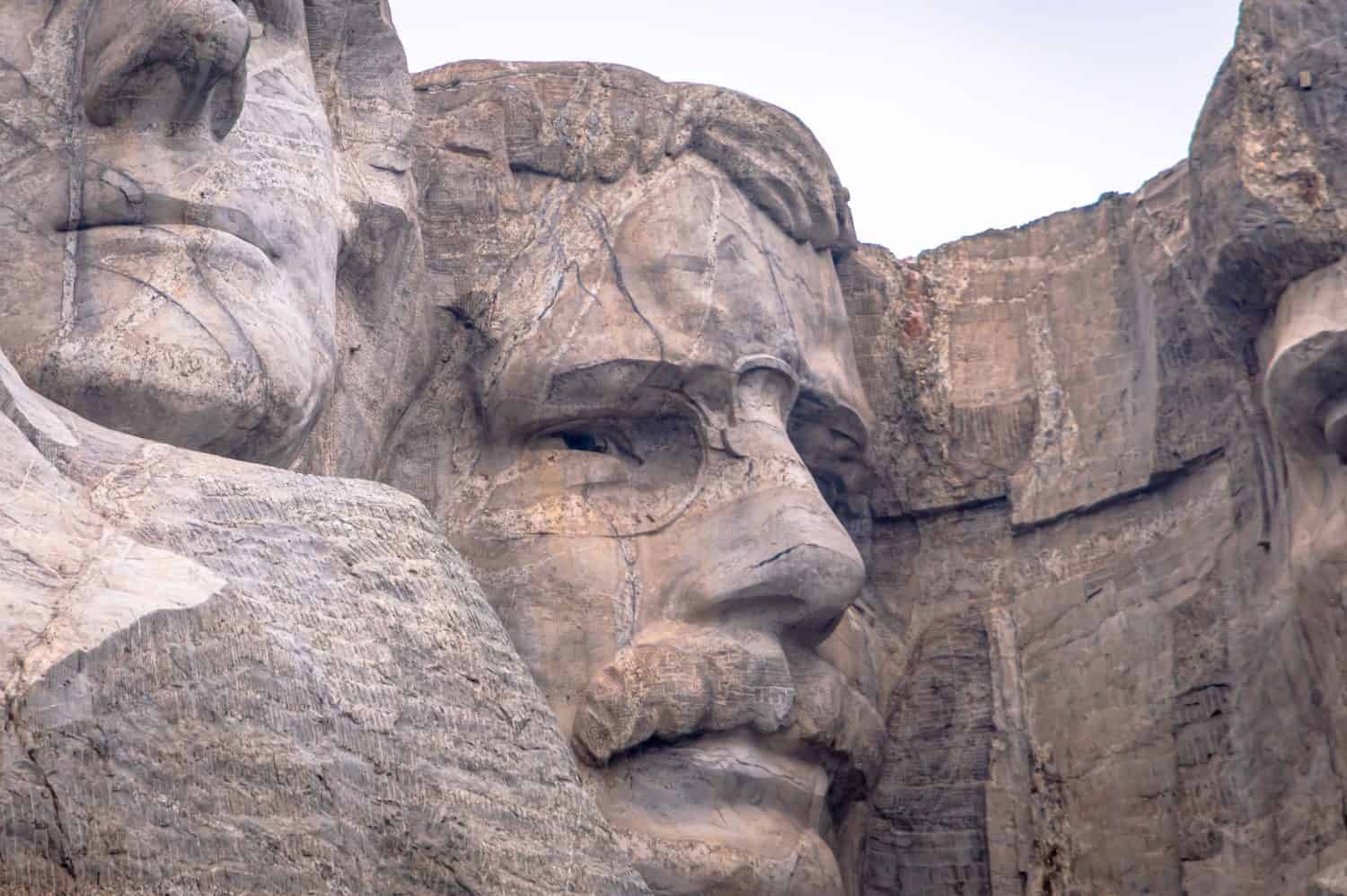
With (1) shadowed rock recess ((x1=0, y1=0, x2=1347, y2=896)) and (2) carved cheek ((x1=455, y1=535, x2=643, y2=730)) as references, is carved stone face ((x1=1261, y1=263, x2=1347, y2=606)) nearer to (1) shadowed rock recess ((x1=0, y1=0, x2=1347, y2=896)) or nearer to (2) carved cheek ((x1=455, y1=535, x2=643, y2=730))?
(1) shadowed rock recess ((x1=0, y1=0, x2=1347, y2=896))

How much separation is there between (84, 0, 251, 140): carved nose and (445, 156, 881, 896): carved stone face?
95 cm

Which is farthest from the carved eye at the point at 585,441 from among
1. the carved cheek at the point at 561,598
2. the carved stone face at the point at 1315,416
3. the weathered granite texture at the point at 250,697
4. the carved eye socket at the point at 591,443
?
the weathered granite texture at the point at 250,697

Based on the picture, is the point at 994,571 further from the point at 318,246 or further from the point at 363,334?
the point at 318,246

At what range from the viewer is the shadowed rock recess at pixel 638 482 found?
311cm

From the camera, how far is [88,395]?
376 centimetres

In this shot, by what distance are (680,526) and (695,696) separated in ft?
1.35

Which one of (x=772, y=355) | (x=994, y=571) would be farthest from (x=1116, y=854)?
(x=772, y=355)

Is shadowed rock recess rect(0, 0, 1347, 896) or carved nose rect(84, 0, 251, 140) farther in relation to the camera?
carved nose rect(84, 0, 251, 140)

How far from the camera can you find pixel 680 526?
4.67 meters

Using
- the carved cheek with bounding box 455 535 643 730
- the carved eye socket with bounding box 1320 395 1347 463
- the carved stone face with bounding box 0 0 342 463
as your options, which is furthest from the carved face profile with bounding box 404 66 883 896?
the carved eye socket with bounding box 1320 395 1347 463

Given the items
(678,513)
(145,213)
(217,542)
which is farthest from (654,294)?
(217,542)

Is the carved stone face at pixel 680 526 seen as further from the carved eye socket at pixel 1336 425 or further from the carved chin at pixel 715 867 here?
the carved eye socket at pixel 1336 425

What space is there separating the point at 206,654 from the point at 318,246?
4.24 feet

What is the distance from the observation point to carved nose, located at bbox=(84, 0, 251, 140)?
3.90 m
